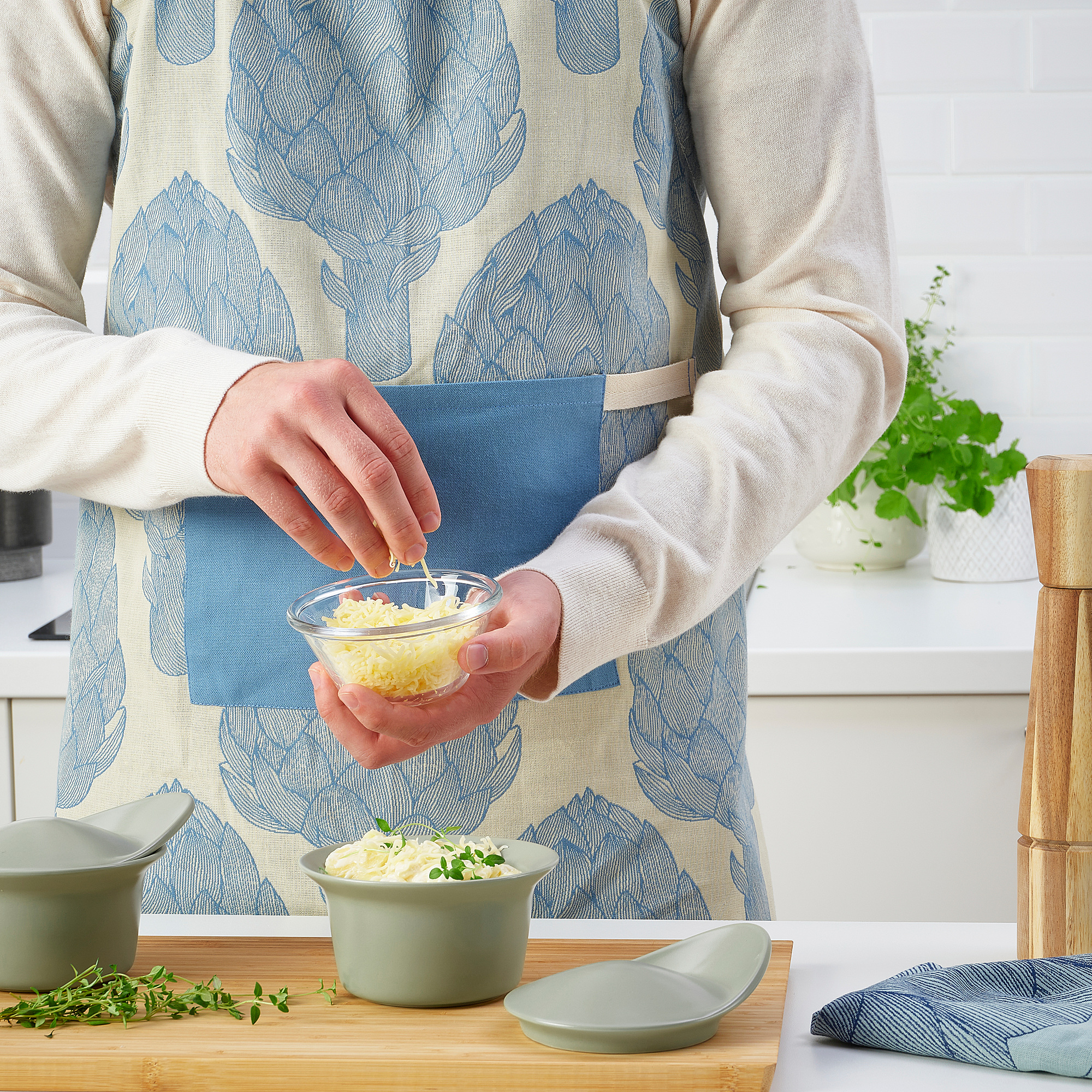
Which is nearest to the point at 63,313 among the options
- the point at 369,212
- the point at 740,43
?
the point at 369,212

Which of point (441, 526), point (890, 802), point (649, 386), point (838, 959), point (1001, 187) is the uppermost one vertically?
point (1001, 187)

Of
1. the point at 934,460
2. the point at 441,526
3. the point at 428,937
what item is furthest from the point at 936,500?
the point at 428,937

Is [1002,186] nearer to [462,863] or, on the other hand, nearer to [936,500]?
[936,500]

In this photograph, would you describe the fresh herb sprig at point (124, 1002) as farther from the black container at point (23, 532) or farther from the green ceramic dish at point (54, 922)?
the black container at point (23, 532)

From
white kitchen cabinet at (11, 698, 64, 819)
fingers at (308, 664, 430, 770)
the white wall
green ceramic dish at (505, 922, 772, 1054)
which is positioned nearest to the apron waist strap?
fingers at (308, 664, 430, 770)

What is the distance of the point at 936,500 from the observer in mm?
1954

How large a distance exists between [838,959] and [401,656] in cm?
31

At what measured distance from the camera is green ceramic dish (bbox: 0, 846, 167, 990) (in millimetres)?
647

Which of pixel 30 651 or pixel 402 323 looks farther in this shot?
pixel 30 651

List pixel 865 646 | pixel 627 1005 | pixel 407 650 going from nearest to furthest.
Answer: pixel 627 1005, pixel 407 650, pixel 865 646

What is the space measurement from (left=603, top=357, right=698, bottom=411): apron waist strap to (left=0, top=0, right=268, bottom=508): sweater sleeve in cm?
26

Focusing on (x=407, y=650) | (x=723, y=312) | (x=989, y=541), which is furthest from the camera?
(x=989, y=541)

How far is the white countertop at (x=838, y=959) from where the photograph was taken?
1.88 feet

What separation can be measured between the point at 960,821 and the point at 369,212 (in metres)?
1.04
